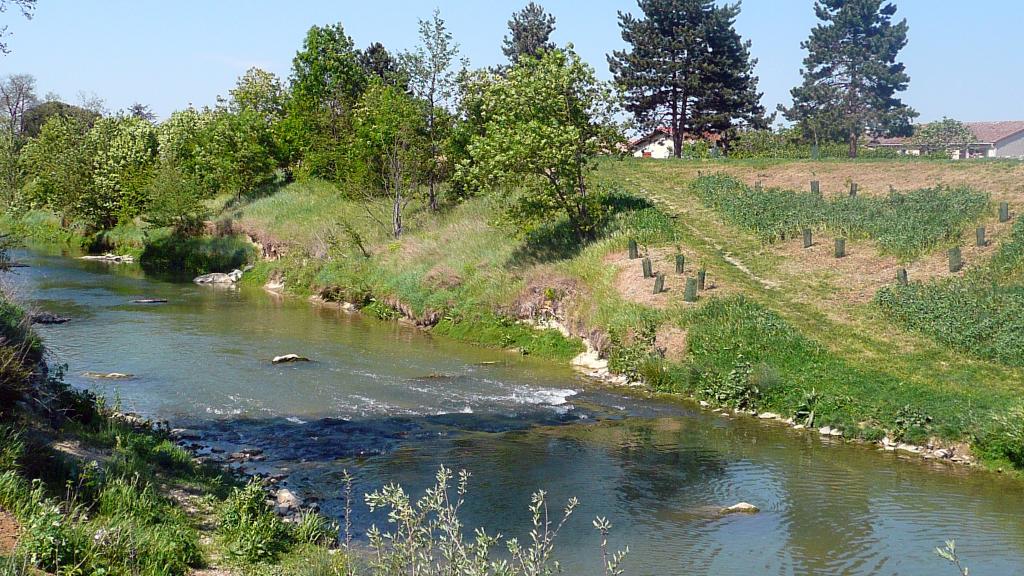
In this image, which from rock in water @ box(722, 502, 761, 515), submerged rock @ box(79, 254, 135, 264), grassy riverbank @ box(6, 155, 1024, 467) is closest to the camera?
rock in water @ box(722, 502, 761, 515)

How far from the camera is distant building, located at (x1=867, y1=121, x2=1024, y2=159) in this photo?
296 ft

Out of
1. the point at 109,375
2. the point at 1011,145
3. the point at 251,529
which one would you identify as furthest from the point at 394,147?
the point at 1011,145

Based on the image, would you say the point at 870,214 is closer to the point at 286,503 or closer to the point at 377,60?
the point at 286,503

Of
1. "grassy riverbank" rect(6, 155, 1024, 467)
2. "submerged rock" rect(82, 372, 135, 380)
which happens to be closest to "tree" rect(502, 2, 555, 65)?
"grassy riverbank" rect(6, 155, 1024, 467)

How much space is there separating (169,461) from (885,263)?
84.1 feet

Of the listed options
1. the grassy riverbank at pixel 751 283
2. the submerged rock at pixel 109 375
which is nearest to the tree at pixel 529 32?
the grassy riverbank at pixel 751 283

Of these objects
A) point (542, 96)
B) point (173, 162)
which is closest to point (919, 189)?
point (542, 96)

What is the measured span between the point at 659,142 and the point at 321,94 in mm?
31981

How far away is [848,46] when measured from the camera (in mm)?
71812

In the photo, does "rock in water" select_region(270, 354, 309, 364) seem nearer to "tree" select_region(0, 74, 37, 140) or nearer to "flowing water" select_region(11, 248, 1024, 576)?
"flowing water" select_region(11, 248, 1024, 576)

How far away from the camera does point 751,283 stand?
3105cm

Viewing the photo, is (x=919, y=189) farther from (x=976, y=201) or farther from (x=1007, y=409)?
(x=1007, y=409)

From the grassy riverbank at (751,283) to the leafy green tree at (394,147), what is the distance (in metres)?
1.43

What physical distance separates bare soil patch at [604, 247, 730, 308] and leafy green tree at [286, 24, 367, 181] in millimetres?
29218
